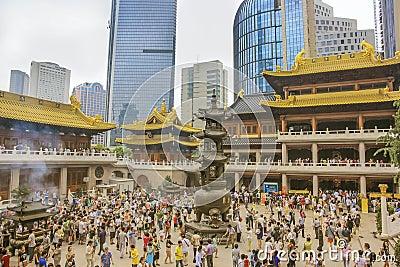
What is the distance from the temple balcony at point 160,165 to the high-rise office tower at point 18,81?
59.4 metres

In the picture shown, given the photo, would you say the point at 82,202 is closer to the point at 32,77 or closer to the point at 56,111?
the point at 56,111

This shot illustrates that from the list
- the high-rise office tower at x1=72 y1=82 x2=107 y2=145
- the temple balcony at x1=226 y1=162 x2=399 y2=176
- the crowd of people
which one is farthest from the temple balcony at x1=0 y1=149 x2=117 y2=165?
the high-rise office tower at x1=72 y1=82 x2=107 y2=145

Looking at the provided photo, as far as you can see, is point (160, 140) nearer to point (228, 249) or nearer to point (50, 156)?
point (50, 156)

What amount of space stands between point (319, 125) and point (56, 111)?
2863 cm

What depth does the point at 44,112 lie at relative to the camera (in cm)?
2984

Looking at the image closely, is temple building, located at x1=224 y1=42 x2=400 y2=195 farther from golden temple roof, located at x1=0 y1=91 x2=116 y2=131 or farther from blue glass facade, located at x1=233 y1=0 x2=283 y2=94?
blue glass facade, located at x1=233 y1=0 x2=283 y2=94

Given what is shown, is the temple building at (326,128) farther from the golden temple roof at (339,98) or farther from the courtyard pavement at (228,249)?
the courtyard pavement at (228,249)

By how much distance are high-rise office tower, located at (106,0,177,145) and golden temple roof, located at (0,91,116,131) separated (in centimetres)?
2000

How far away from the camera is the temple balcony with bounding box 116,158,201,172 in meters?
34.4

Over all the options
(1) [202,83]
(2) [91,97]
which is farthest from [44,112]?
(2) [91,97]

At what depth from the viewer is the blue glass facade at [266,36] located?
231 feet

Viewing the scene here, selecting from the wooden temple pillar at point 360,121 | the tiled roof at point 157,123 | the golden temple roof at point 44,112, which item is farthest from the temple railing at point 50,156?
the wooden temple pillar at point 360,121

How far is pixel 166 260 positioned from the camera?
1196 centimetres

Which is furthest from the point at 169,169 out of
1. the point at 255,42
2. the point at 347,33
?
the point at 347,33
